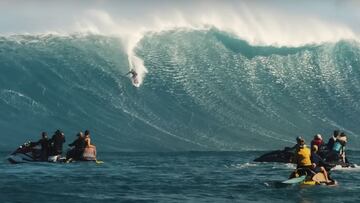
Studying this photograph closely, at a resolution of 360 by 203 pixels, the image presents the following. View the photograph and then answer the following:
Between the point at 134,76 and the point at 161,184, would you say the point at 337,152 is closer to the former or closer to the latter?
the point at 161,184

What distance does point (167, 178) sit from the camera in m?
27.7

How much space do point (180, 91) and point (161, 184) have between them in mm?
35233

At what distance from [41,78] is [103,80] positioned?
14.4 ft

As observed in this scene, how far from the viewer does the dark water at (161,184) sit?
2212cm

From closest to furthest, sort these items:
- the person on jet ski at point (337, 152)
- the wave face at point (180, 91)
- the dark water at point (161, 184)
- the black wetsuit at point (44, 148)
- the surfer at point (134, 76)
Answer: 1. the dark water at point (161, 184)
2. the person on jet ski at point (337, 152)
3. the black wetsuit at point (44, 148)
4. the wave face at point (180, 91)
5. the surfer at point (134, 76)

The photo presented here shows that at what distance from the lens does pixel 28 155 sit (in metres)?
35.8

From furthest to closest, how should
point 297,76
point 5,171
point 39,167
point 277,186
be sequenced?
point 297,76
point 39,167
point 5,171
point 277,186

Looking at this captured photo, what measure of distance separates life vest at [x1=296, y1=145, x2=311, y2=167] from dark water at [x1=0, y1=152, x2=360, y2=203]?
1066mm

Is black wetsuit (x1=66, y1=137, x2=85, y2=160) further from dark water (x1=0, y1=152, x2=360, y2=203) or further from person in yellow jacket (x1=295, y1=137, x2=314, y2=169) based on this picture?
person in yellow jacket (x1=295, y1=137, x2=314, y2=169)

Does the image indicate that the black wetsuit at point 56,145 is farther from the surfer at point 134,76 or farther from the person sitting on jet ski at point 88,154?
the surfer at point 134,76

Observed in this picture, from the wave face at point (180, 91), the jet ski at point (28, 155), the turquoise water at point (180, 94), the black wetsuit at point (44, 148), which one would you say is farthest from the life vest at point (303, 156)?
the wave face at point (180, 91)

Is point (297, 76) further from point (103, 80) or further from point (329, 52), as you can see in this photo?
point (103, 80)

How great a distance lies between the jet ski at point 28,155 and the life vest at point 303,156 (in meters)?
12.6

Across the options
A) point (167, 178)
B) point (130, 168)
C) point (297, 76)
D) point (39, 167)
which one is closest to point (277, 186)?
point (167, 178)
